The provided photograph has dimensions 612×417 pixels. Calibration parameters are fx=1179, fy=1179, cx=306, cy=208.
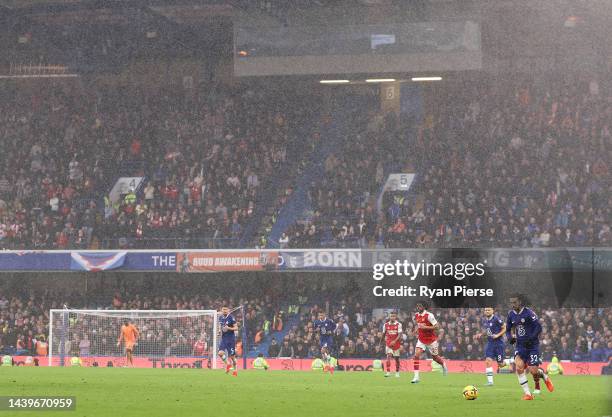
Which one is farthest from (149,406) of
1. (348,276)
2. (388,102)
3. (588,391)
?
(388,102)

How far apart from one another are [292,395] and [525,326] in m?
4.53

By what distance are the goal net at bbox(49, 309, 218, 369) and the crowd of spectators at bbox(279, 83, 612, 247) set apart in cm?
592

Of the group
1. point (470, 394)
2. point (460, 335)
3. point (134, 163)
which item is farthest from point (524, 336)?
point (134, 163)

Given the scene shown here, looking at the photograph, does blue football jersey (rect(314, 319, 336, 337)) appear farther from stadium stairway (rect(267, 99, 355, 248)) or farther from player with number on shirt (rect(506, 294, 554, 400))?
player with number on shirt (rect(506, 294, 554, 400))

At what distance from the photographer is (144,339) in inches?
1545

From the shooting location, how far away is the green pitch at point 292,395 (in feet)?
59.3

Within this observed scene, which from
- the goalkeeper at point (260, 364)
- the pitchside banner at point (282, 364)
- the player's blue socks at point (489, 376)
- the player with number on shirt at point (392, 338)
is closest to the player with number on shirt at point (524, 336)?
the player's blue socks at point (489, 376)

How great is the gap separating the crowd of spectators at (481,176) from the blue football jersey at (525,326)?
19.4 metres

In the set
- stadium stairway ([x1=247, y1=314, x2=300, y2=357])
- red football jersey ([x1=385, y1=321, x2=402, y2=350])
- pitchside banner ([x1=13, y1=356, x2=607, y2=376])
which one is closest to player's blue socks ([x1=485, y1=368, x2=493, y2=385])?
red football jersey ([x1=385, y1=321, x2=402, y2=350])

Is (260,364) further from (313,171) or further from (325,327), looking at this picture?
(313,171)

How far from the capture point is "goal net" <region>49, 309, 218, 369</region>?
1516 inches

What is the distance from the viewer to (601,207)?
41.7m

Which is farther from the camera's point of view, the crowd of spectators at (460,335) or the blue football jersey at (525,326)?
the crowd of spectators at (460,335)

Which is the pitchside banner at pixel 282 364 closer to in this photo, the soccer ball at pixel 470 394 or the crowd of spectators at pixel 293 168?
the crowd of spectators at pixel 293 168
